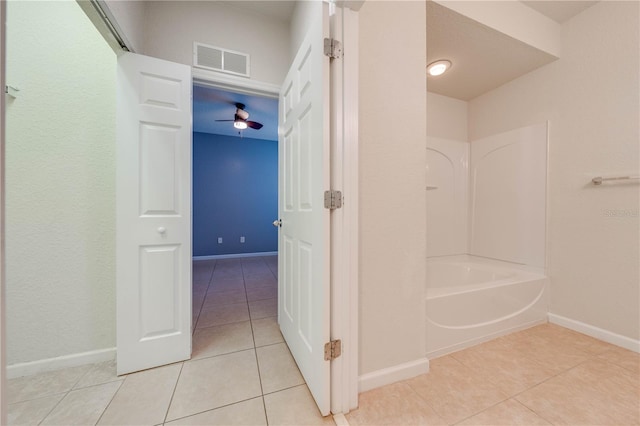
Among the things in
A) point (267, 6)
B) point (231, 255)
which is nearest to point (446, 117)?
point (267, 6)

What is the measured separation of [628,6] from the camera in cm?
155

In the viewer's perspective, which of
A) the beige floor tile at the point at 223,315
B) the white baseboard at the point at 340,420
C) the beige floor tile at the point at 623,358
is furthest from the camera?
the beige floor tile at the point at 223,315

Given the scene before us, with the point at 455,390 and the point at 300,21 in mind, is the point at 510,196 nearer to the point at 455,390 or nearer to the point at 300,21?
the point at 455,390

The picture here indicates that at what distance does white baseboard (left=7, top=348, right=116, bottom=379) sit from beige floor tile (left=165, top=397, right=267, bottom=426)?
786 mm

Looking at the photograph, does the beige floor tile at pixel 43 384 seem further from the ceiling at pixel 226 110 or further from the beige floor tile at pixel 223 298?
the ceiling at pixel 226 110

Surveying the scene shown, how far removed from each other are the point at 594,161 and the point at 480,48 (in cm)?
123

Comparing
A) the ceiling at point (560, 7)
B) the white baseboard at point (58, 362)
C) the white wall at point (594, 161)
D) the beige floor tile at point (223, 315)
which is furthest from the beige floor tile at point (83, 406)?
the ceiling at point (560, 7)

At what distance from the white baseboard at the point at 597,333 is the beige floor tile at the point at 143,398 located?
2841mm

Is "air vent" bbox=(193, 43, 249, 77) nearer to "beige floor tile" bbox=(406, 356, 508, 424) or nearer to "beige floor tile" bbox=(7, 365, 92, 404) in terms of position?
"beige floor tile" bbox=(7, 365, 92, 404)

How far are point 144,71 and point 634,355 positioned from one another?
354 centimetres

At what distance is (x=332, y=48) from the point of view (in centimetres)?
104

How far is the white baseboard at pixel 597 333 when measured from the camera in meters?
1.54

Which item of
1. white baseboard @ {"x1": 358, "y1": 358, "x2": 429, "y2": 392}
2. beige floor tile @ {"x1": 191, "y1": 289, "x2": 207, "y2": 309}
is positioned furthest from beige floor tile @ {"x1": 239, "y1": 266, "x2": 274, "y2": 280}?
white baseboard @ {"x1": 358, "y1": 358, "x2": 429, "y2": 392}

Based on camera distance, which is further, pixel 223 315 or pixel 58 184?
pixel 223 315
